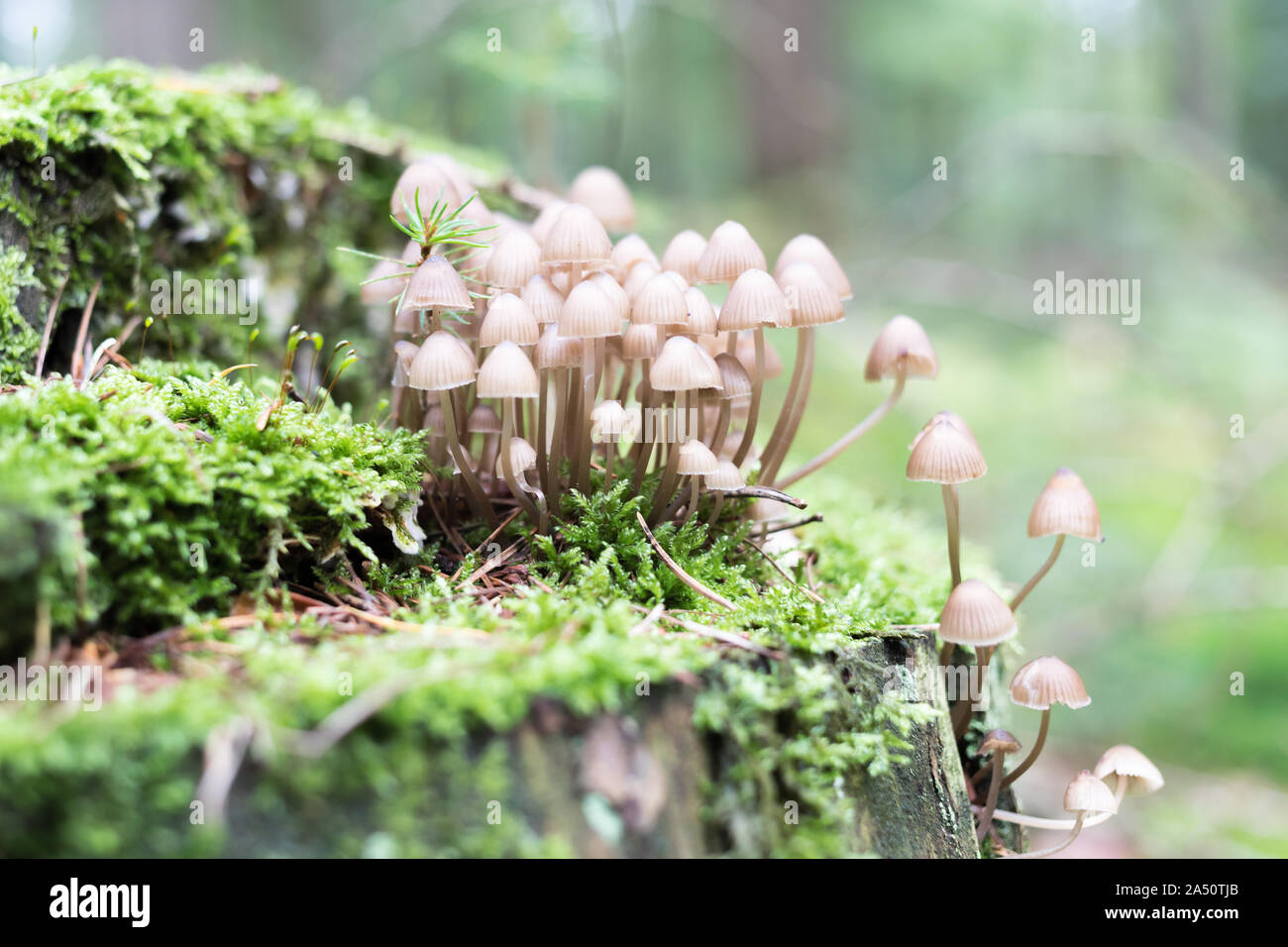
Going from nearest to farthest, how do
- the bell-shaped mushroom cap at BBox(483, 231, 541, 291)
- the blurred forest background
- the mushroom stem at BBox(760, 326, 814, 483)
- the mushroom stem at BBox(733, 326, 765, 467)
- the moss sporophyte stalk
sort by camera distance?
the moss sporophyte stalk → the bell-shaped mushroom cap at BBox(483, 231, 541, 291) → the mushroom stem at BBox(733, 326, 765, 467) → the mushroom stem at BBox(760, 326, 814, 483) → the blurred forest background

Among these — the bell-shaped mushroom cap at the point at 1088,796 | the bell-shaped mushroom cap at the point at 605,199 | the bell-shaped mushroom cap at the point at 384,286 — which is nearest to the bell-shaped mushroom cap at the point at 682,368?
the bell-shaped mushroom cap at the point at 605,199

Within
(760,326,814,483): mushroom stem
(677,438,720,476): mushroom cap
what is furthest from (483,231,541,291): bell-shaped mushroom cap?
(760,326,814,483): mushroom stem

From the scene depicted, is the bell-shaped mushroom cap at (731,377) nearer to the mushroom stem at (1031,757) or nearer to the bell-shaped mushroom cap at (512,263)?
the bell-shaped mushroom cap at (512,263)

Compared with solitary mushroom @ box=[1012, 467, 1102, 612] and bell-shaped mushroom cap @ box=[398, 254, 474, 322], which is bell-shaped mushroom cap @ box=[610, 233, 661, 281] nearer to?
bell-shaped mushroom cap @ box=[398, 254, 474, 322]

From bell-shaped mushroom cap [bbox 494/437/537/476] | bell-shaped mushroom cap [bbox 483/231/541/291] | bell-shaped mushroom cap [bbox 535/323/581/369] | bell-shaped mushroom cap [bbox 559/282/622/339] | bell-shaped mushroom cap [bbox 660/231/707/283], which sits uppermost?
bell-shaped mushroom cap [bbox 660/231/707/283]

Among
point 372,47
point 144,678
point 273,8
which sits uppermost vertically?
point 273,8

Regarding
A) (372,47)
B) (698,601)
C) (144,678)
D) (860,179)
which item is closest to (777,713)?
(698,601)

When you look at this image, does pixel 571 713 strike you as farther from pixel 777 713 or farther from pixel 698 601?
pixel 698 601
